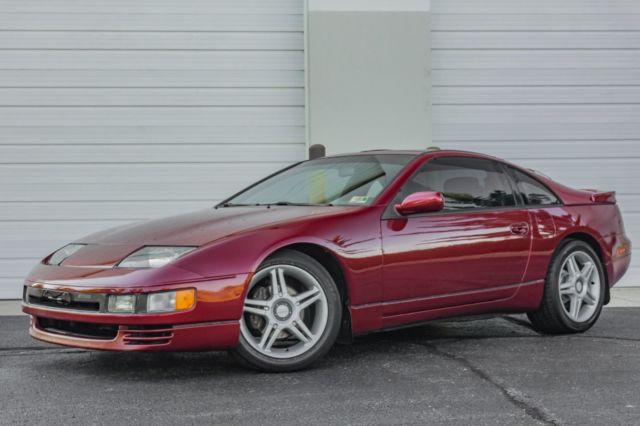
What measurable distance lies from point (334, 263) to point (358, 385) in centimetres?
75

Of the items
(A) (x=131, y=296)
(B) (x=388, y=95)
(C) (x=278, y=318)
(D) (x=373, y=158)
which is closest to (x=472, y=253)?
(D) (x=373, y=158)

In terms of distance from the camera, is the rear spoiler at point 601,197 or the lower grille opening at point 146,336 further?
the rear spoiler at point 601,197

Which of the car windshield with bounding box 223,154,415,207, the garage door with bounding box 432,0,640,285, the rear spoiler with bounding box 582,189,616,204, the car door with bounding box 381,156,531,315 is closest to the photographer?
the car door with bounding box 381,156,531,315

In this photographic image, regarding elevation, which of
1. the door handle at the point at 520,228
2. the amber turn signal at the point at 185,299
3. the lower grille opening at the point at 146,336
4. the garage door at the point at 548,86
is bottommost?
the lower grille opening at the point at 146,336

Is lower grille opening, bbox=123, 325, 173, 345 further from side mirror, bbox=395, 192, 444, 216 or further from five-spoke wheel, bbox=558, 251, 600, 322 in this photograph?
five-spoke wheel, bbox=558, 251, 600, 322

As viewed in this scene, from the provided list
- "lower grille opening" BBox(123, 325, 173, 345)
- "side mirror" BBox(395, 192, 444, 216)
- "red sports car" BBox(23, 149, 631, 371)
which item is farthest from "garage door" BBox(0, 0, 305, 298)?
"lower grille opening" BBox(123, 325, 173, 345)

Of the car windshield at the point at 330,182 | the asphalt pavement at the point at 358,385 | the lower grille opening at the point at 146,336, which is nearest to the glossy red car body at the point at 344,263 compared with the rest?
the lower grille opening at the point at 146,336

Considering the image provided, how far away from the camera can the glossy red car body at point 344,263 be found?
4270 millimetres

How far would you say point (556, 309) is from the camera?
579 centimetres

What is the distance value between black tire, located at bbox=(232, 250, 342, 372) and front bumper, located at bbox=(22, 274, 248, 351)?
12cm

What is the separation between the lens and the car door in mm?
4961

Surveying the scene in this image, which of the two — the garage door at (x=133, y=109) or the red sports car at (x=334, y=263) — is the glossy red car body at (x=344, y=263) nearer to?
the red sports car at (x=334, y=263)

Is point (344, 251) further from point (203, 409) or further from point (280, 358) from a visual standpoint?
point (203, 409)

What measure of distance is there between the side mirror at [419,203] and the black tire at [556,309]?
4.06 ft
